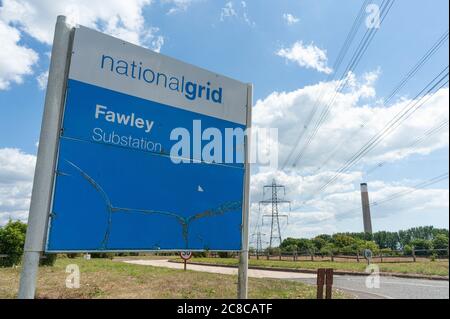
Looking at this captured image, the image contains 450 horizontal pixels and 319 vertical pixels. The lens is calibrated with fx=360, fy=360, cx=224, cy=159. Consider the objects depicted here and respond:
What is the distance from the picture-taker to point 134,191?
2891mm

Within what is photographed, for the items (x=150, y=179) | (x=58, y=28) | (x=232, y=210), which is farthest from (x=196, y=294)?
(x=58, y=28)

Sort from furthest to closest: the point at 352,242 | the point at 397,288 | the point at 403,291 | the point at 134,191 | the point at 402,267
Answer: the point at 352,242 → the point at 402,267 → the point at 397,288 → the point at 403,291 → the point at 134,191

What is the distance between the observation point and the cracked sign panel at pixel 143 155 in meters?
2.64

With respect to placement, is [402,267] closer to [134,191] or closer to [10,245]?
[10,245]

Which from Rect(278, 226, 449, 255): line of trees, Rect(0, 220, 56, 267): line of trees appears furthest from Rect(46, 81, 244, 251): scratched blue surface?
Rect(278, 226, 449, 255): line of trees

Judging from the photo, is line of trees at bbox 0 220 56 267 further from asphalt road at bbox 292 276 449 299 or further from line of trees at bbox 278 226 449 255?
line of trees at bbox 278 226 449 255

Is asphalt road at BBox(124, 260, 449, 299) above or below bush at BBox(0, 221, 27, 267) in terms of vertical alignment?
below

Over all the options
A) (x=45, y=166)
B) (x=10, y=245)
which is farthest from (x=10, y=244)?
(x=45, y=166)

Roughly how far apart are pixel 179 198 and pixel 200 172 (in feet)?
1.05

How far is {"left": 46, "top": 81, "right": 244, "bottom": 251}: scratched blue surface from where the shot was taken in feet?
8.52

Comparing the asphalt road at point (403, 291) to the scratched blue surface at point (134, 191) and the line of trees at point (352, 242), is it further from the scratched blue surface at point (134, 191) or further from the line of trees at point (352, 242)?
the line of trees at point (352, 242)

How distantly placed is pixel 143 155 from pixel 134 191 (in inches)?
11.9

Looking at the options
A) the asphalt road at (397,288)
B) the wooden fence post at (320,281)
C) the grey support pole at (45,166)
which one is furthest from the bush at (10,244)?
the grey support pole at (45,166)
